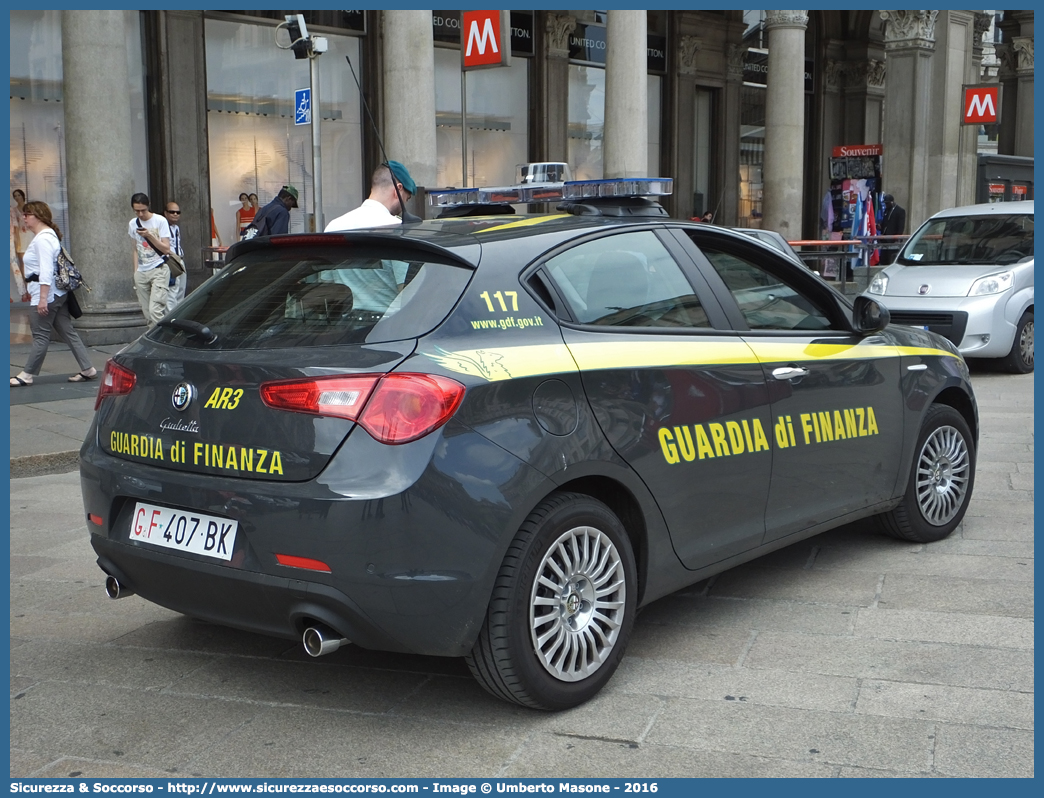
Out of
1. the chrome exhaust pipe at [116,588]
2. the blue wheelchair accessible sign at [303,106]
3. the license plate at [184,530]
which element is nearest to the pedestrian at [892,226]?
the blue wheelchair accessible sign at [303,106]

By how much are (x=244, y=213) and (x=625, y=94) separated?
632 centimetres

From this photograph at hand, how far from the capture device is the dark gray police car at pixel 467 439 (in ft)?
10.7

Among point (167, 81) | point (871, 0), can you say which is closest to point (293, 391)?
point (167, 81)

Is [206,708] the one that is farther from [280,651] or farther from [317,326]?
[317,326]

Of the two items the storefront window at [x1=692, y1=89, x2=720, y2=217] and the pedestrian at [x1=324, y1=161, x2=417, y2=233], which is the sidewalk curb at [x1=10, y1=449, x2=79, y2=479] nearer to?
the pedestrian at [x1=324, y1=161, x2=417, y2=233]

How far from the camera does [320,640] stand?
131 inches

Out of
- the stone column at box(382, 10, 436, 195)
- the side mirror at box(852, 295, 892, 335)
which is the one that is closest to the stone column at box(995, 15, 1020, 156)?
the stone column at box(382, 10, 436, 195)

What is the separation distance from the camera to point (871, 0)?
25.6m

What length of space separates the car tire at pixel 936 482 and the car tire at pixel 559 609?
207cm

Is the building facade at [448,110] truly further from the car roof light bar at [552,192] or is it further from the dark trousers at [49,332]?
the car roof light bar at [552,192]

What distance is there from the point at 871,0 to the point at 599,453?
24659 millimetres

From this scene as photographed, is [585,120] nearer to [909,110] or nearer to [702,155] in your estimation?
[702,155]

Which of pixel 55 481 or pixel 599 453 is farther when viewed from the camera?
pixel 55 481

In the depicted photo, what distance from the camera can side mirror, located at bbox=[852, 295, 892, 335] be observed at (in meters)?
4.94
